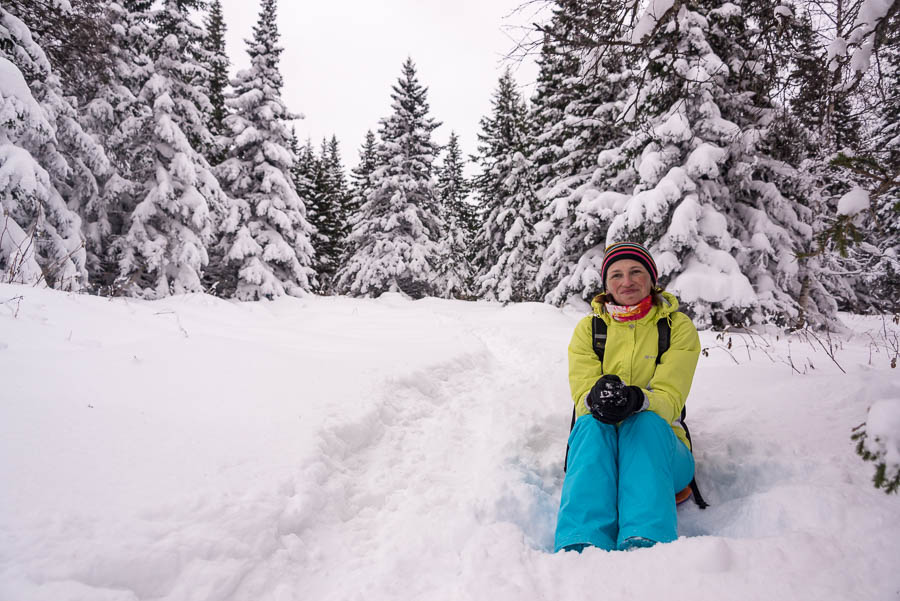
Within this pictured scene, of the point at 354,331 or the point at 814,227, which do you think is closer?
the point at 354,331

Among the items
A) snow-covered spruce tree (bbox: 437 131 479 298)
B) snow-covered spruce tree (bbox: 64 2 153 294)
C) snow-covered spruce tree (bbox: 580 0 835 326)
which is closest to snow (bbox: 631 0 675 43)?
snow-covered spruce tree (bbox: 580 0 835 326)

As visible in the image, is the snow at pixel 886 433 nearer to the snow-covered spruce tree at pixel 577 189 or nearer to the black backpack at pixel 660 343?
the black backpack at pixel 660 343

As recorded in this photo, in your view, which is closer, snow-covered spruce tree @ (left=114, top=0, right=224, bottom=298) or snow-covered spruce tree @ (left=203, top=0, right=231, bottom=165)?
snow-covered spruce tree @ (left=114, top=0, right=224, bottom=298)

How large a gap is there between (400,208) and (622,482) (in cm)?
1981

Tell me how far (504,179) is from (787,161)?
11.3 m

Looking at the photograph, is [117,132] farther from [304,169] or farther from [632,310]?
[632,310]

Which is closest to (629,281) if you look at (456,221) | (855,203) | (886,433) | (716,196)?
(855,203)

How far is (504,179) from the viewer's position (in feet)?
60.3

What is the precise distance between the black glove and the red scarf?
0.61 meters

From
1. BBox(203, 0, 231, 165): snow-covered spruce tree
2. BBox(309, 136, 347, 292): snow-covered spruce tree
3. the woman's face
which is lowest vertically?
the woman's face

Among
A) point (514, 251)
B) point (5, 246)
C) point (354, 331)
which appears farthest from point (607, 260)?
point (514, 251)

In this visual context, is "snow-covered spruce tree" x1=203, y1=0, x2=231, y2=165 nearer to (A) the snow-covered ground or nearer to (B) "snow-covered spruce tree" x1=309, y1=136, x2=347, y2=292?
(B) "snow-covered spruce tree" x1=309, y1=136, x2=347, y2=292

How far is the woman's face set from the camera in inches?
112

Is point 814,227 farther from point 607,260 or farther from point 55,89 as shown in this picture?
point 55,89
